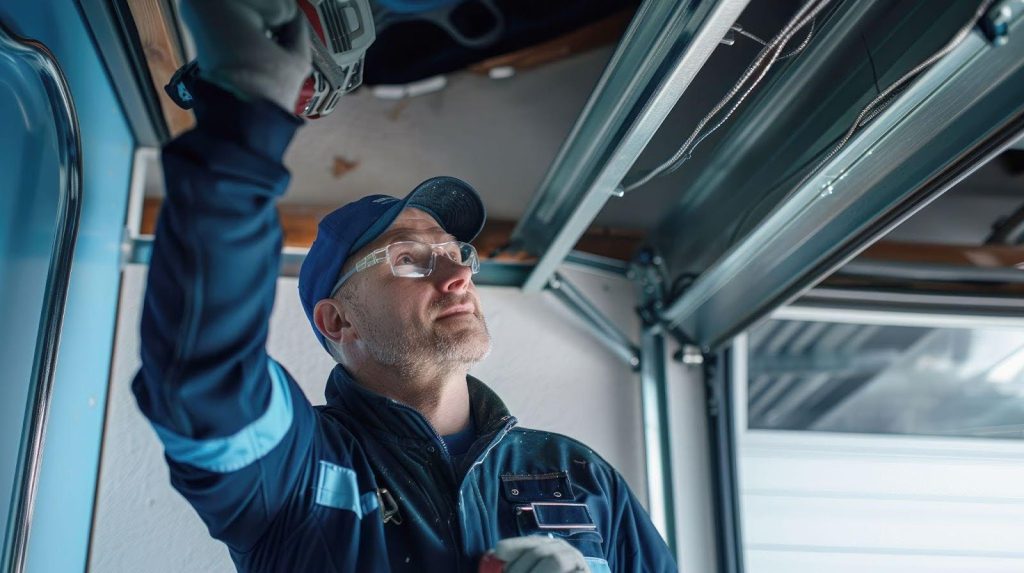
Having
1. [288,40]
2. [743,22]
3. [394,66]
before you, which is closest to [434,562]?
[288,40]

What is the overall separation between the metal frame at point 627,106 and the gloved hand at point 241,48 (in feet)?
2.60

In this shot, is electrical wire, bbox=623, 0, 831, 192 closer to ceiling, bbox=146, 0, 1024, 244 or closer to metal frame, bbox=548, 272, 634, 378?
metal frame, bbox=548, 272, 634, 378

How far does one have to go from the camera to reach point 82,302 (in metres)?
2.31

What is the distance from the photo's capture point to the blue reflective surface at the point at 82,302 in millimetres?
2025

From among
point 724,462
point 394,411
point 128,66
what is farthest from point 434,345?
point 724,462

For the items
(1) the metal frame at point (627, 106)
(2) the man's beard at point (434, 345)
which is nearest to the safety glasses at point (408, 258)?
(2) the man's beard at point (434, 345)

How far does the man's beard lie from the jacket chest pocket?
0.92ft

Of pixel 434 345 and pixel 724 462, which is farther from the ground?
pixel 434 345

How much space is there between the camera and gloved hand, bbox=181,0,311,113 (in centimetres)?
132

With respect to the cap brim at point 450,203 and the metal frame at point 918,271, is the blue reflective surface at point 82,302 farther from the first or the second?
the metal frame at point 918,271

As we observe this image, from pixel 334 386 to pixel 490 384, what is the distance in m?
0.98

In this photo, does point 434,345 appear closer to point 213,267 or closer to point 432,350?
point 432,350

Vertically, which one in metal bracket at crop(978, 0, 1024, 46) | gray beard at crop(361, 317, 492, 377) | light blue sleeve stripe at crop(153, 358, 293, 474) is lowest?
light blue sleeve stripe at crop(153, 358, 293, 474)

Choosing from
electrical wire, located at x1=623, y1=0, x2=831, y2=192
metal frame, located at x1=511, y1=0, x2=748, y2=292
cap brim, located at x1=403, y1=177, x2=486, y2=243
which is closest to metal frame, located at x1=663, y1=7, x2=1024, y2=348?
electrical wire, located at x1=623, y1=0, x2=831, y2=192
